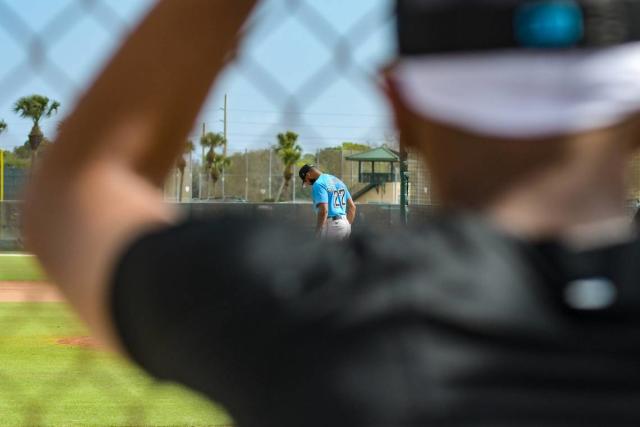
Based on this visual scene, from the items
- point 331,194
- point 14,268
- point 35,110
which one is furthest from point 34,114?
point 14,268

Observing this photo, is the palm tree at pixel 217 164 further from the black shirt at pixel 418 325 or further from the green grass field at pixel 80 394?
A: the black shirt at pixel 418 325

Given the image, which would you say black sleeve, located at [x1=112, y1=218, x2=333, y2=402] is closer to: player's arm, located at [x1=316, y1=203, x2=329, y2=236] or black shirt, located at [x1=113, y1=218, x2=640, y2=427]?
black shirt, located at [x1=113, y1=218, x2=640, y2=427]

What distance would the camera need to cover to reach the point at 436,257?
0.65 m

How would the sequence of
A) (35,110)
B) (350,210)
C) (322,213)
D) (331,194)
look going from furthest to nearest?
(350,210) → (331,194) → (322,213) → (35,110)

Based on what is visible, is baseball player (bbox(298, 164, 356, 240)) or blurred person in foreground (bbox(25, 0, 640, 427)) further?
baseball player (bbox(298, 164, 356, 240))

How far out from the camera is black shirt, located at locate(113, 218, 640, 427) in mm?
633

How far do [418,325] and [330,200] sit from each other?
9204mm

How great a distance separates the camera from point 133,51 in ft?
2.43

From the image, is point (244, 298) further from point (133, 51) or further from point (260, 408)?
point (133, 51)

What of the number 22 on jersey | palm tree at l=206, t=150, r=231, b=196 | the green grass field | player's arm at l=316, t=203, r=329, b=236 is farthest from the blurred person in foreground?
the number 22 on jersey

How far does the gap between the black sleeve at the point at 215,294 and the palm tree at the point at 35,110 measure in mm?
1252

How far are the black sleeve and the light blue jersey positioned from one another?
8.46m

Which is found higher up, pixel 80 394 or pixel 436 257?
pixel 436 257

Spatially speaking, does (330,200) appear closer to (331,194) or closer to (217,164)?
(331,194)
